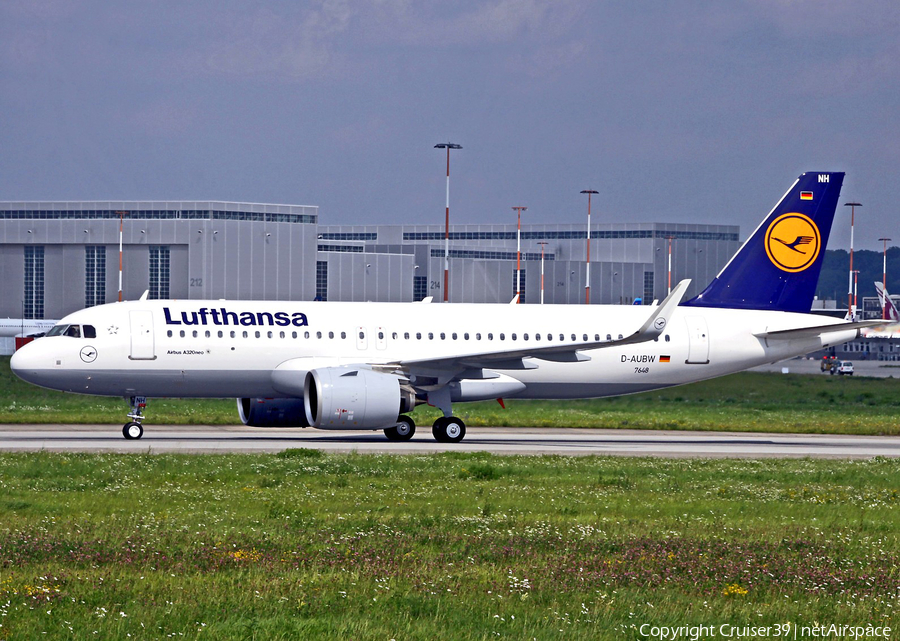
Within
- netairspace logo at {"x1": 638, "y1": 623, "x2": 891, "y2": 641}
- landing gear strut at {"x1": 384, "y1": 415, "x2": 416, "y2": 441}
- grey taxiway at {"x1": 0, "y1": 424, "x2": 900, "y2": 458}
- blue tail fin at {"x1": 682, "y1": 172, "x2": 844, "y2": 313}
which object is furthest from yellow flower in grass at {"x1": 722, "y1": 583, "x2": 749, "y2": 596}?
blue tail fin at {"x1": 682, "y1": 172, "x2": 844, "y2": 313}

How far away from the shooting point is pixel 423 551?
14.0 metres

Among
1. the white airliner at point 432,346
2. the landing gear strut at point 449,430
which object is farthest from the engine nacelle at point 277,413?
the landing gear strut at point 449,430

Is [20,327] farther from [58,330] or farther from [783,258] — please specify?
[783,258]

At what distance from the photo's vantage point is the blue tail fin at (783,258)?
37.9 m

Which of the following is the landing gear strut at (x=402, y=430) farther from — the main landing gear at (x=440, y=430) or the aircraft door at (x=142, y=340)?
the aircraft door at (x=142, y=340)

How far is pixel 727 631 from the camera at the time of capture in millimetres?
10344

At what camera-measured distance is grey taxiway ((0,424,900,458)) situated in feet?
95.9

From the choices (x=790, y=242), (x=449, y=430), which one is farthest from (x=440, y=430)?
(x=790, y=242)

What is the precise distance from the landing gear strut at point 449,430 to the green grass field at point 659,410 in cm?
758

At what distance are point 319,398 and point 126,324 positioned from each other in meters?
6.16

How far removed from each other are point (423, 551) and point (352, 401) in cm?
1643

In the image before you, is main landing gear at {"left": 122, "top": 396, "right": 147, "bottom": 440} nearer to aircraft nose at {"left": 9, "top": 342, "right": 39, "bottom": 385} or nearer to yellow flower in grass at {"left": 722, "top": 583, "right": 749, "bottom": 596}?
aircraft nose at {"left": 9, "top": 342, "right": 39, "bottom": 385}

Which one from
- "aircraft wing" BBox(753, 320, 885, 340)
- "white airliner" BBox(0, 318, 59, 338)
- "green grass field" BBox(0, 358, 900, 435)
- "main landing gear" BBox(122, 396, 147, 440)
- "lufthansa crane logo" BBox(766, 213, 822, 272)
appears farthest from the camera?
"white airliner" BBox(0, 318, 59, 338)

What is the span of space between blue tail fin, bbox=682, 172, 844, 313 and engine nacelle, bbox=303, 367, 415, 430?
12.4 meters
